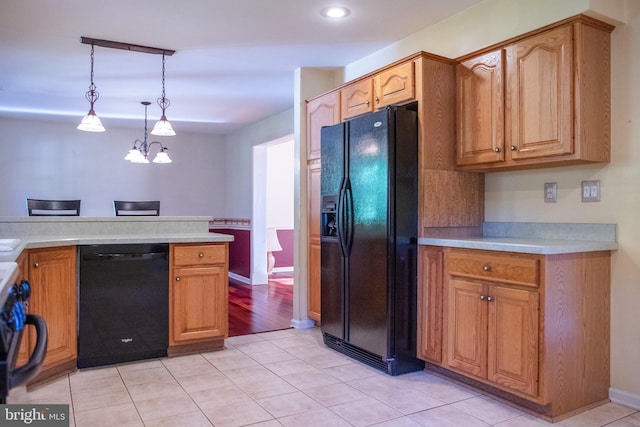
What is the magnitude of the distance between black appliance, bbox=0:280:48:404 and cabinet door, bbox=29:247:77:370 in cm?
163

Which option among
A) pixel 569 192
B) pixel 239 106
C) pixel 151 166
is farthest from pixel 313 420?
pixel 151 166

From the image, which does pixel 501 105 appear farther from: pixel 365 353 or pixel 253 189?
pixel 253 189

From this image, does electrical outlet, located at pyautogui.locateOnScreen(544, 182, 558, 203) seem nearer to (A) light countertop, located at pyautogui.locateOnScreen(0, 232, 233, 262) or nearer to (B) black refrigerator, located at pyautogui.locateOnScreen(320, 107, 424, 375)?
(B) black refrigerator, located at pyautogui.locateOnScreen(320, 107, 424, 375)

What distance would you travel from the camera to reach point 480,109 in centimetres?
281

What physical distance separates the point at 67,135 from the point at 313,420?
5.92 meters

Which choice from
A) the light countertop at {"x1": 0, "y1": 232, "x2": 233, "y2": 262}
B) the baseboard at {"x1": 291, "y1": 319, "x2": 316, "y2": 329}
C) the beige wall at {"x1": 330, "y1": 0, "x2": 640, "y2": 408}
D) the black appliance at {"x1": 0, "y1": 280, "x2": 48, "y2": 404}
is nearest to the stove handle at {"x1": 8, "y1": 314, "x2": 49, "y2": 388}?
the black appliance at {"x1": 0, "y1": 280, "x2": 48, "y2": 404}

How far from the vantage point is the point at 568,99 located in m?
2.35

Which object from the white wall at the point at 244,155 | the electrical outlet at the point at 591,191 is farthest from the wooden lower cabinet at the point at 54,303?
the white wall at the point at 244,155

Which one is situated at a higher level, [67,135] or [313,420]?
[67,135]

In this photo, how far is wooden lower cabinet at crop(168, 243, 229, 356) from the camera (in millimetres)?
3252

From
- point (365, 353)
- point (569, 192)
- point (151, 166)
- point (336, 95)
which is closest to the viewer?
point (569, 192)

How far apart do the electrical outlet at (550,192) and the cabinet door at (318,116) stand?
163 centimetres

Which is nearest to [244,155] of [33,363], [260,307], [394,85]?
[260,307]

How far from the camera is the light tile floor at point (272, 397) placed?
7.43ft
